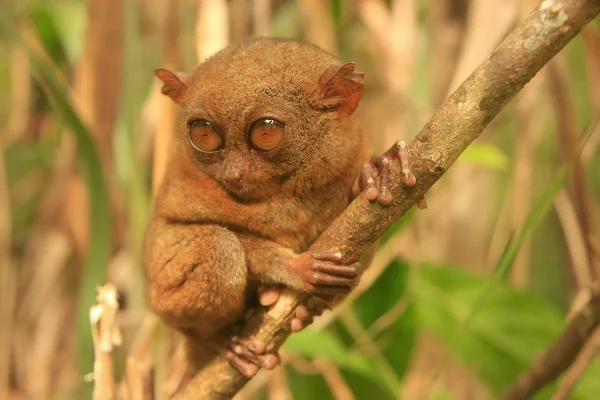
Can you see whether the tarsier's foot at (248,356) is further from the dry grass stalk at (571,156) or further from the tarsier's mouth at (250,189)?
the dry grass stalk at (571,156)

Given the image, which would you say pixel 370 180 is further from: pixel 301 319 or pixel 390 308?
pixel 390 308

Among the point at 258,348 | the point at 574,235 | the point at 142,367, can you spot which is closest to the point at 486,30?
the point at 574,235

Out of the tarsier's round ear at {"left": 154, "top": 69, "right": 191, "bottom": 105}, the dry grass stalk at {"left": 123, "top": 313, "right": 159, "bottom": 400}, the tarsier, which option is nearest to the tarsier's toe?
the tarsier

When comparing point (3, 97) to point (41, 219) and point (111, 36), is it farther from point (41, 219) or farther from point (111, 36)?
point (111, 36)

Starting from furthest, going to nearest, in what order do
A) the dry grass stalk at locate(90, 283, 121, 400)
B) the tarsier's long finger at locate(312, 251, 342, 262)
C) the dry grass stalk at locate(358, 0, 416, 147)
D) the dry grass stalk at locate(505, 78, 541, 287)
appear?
the dry grass stalk at locate(358, 0, 416, 147), the dry grass stalk at locate(505, 78, 541, 287), the dry grass stalk at locate(90, 283, 121, 400), the tarsier's long finger at locate(312, 251, 342, 262)

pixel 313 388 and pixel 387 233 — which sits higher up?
pixel 387 233

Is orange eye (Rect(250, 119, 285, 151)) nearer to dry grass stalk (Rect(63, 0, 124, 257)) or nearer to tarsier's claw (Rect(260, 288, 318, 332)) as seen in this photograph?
tarsier's claw (Rect(260, 288, 318, 332))

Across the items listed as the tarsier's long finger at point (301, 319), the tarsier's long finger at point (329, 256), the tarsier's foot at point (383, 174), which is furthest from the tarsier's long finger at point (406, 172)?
the tarsier's long finger at point (301, 319)
